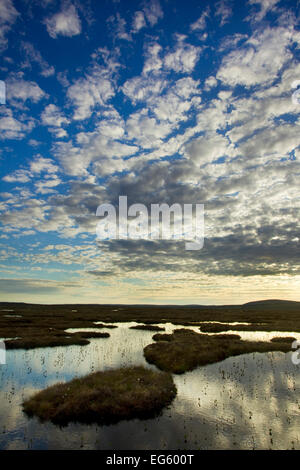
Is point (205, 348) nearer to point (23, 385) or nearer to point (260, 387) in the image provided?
point (260, 387)

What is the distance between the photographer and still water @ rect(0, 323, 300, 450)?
41.0 feet

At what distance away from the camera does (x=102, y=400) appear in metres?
16.2

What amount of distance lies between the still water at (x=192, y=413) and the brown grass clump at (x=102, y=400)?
2.06ft

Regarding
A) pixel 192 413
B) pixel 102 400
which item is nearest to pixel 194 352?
pixel 192 413

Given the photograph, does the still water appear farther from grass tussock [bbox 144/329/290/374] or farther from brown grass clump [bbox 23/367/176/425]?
grass tussock [bbox 144/329/290/374]

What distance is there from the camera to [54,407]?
612 inches

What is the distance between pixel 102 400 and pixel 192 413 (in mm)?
5285

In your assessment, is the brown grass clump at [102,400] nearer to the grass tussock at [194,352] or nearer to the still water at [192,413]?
the still water at [192,413]

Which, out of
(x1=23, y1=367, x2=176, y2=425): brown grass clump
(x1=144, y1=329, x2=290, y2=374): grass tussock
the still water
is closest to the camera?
the still water

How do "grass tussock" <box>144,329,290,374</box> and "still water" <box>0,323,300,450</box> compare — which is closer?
"still water" <box>0,323,300,450</box>

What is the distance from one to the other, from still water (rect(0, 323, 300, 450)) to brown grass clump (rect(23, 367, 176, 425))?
0.63 metres

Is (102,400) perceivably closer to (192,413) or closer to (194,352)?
(192,413)

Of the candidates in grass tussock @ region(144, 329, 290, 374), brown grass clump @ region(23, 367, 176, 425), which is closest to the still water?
brown grass clump @ region(23, 367, 176, 425)
